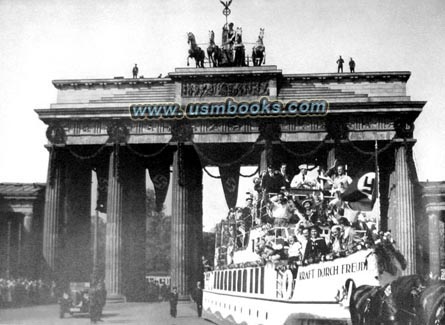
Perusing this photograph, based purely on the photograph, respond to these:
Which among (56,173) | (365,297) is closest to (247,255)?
(365,297)

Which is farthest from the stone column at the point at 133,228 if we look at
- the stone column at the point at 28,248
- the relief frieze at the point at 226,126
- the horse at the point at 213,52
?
the horse at the point at 213,52

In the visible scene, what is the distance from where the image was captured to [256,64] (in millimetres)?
51531

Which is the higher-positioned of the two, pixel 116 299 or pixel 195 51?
pixel 195 51

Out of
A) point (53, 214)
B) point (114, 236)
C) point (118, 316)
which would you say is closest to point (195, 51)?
point (114, 236)

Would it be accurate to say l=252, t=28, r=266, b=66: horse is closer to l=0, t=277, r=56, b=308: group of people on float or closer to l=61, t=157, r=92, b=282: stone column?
l=61, t=157, r=92, b=282: stone column

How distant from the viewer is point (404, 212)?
4884 cm

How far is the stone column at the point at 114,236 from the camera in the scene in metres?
48.9

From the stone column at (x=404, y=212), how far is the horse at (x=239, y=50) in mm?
13242

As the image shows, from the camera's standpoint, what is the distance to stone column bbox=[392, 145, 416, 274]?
47906 millimetres

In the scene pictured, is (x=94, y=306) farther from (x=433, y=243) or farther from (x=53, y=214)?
(x=433, y=243)

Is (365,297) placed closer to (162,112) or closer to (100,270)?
(162,112)

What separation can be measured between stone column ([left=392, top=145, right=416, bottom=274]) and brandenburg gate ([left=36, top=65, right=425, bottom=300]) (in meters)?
0.08

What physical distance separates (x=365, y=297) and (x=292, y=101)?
31577 mm

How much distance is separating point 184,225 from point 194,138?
652 cm
